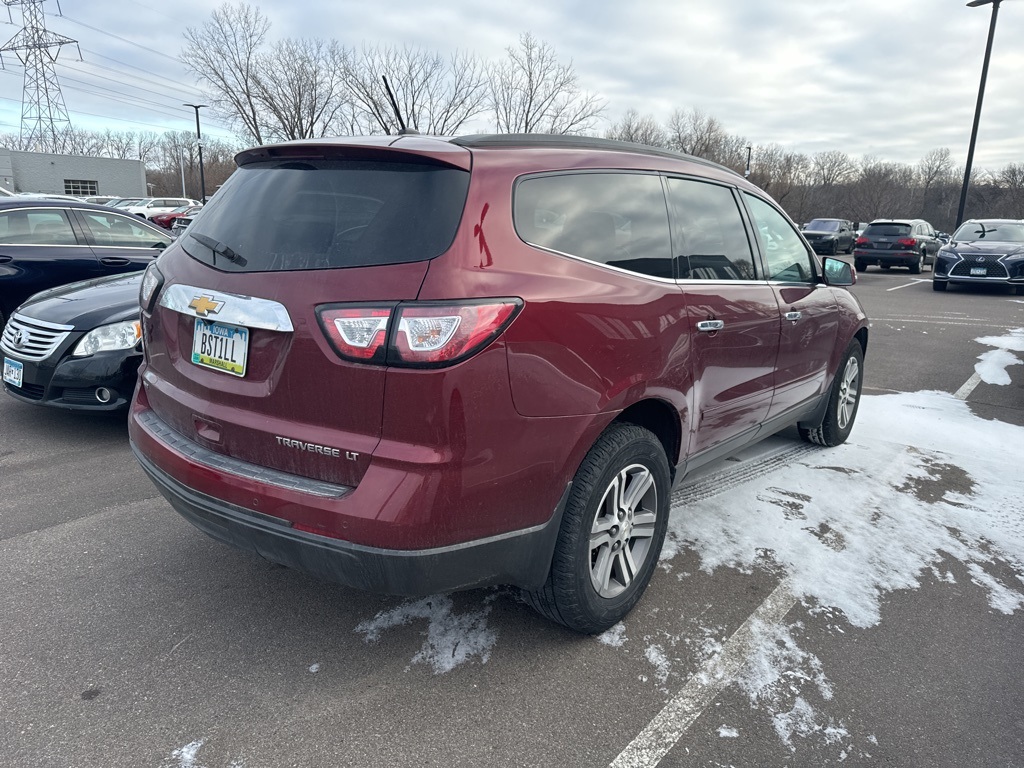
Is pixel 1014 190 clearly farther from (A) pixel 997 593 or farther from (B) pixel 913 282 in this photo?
(A) pixel 997 593

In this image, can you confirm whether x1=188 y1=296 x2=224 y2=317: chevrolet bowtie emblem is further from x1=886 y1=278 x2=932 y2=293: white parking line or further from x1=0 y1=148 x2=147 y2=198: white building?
x1=0 y1=148 x2=147 y2=198: white building

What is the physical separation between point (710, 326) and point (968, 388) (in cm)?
520

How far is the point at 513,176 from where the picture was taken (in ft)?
7.32

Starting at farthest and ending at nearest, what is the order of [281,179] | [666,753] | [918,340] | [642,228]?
[918,340] → [642,228] → [281,179] → [666,753]

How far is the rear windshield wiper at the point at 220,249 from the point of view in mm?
2313

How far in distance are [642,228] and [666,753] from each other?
183 centimetres

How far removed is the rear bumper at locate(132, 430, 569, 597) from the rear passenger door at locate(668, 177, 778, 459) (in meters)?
1.02

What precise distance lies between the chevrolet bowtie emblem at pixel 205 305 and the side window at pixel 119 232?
575 cm

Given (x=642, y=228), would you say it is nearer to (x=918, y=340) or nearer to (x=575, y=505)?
(x=575, y=505)

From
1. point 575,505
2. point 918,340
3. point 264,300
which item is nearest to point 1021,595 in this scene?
point 575,505

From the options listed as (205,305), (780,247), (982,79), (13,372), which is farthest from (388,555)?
(982,79)

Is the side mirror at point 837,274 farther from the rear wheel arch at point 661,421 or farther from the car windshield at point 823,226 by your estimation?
the car windshield at point 823,226

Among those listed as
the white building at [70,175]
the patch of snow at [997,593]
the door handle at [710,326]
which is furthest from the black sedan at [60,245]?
the white building at [70,175]

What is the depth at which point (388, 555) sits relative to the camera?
1.97 m
